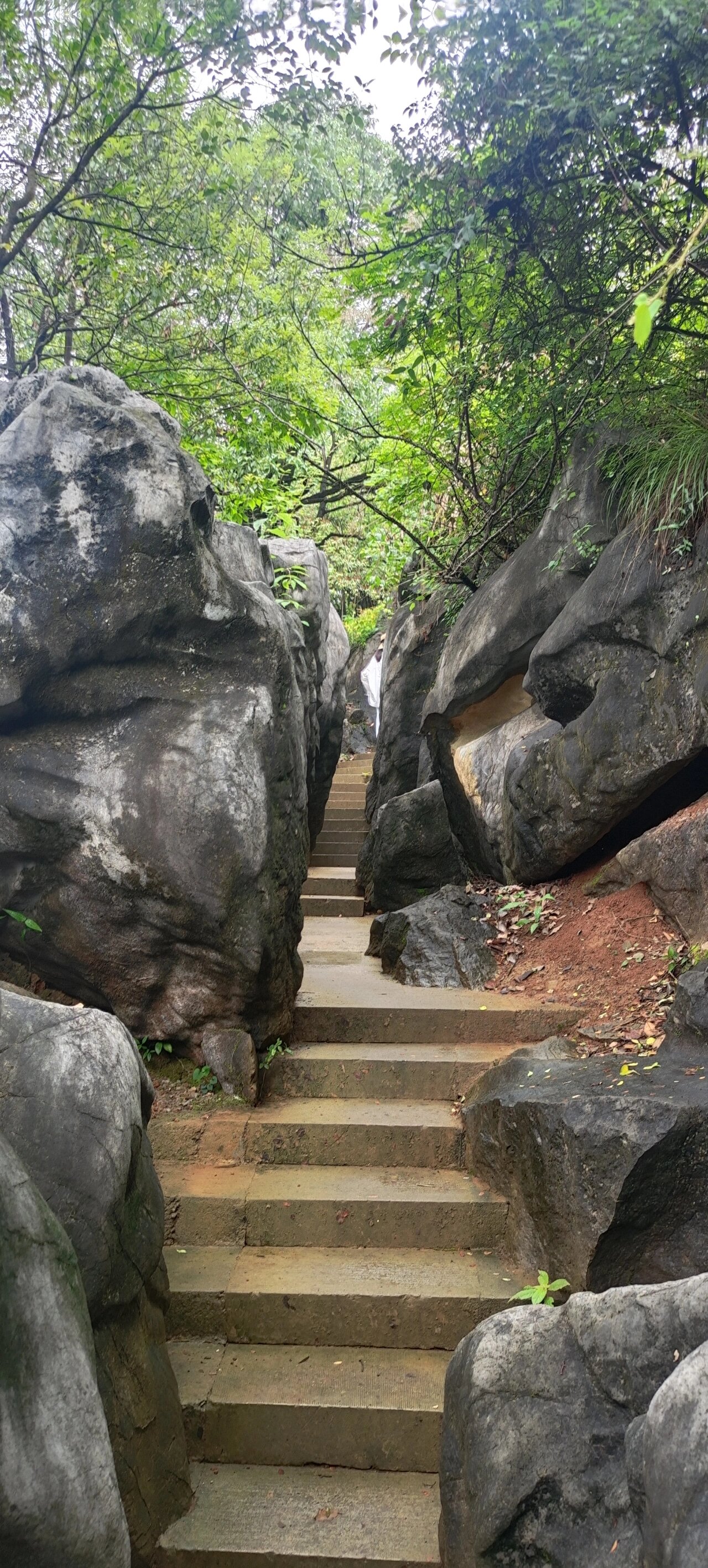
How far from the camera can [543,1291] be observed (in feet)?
12.0

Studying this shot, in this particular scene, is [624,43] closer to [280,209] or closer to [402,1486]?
[280,209]

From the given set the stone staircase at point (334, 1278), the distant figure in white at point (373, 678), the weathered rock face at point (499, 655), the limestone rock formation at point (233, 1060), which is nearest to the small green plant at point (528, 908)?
the weathered rock face at point (499, 655)

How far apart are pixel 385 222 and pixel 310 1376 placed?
261 inches

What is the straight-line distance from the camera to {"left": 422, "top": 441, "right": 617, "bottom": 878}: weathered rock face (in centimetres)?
668

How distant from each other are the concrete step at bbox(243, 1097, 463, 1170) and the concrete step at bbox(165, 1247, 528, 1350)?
70cm

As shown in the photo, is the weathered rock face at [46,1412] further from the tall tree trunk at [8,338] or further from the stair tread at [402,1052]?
the tall tree trunk at [8,338]

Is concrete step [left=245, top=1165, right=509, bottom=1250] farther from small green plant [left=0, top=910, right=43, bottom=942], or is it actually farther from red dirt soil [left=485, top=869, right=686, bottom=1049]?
small green plant [left=0, top=910, right=43, bottom=942]

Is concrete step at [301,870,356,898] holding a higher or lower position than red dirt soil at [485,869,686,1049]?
lower

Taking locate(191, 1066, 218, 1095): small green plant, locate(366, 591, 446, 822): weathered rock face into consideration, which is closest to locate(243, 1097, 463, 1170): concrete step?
locate(191, 1066, 218, 1095): small green plant

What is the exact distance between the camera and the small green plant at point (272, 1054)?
5.11 m

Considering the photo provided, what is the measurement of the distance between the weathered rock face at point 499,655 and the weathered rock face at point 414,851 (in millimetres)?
220

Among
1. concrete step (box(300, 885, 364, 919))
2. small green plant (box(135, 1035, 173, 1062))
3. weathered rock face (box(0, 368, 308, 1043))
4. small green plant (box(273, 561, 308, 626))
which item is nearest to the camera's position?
weathered rock face (box(0, 368, 308, 1043))

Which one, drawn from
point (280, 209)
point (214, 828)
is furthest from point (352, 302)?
point (214, 828)

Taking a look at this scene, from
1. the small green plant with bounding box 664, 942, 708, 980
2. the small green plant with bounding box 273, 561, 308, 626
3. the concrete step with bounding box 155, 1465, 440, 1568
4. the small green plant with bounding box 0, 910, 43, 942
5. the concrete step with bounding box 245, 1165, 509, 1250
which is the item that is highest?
the small green plant with bounding box 273, 561, 308, 626
